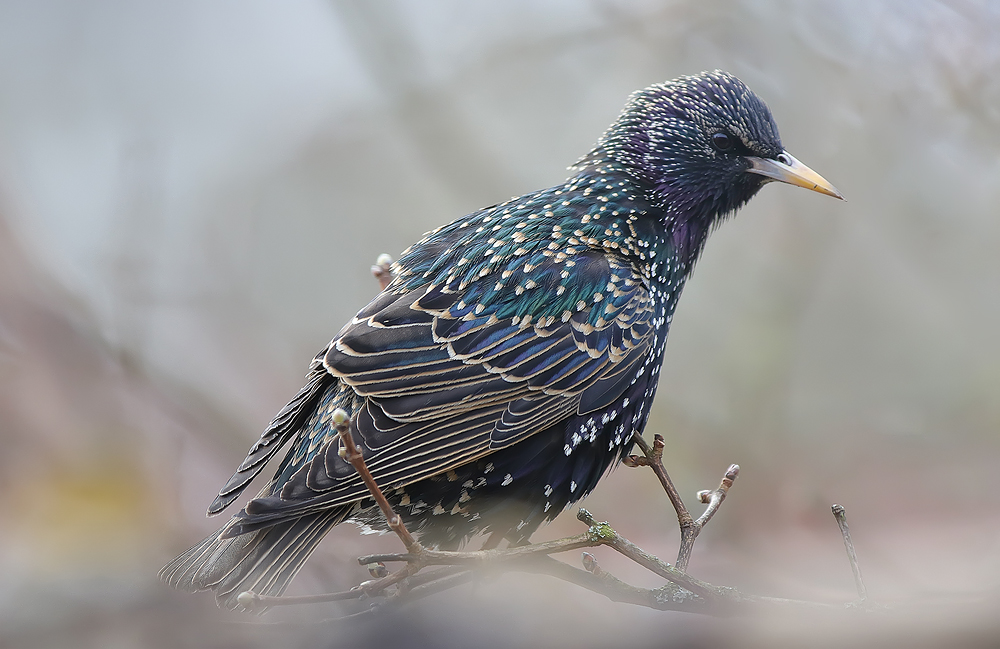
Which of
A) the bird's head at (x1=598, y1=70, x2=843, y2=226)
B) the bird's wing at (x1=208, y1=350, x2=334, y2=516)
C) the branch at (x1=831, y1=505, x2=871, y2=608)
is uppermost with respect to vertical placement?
the bird's head at (x1=598, y1=70, x2=843, y2=226)

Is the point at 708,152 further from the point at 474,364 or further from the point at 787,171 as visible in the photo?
the point at 474,364

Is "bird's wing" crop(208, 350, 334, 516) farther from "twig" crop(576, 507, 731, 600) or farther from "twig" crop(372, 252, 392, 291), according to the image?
"twig" crop(576, 507, 731, 600)

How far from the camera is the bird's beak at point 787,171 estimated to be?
3180 millimetres

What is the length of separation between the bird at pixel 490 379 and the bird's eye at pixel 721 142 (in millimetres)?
42

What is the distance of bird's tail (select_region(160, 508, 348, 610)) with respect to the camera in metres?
2.59

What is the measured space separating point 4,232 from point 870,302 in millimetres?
5381

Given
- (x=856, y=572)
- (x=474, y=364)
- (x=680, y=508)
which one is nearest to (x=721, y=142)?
(x=474, y=364)

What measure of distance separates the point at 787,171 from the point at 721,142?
1.01ft

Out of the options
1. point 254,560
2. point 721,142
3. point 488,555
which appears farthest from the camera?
point 721,142

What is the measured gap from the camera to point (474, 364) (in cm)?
284

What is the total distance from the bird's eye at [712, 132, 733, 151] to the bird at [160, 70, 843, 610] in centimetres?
4

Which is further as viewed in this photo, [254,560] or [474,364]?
[474,364]

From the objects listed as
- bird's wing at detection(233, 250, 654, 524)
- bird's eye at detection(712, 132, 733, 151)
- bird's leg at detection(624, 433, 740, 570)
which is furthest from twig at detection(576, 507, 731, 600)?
bird's eye at detection(712, 132, 733, 151)

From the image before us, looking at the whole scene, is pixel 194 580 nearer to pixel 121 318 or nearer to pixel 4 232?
pixel 121 318
